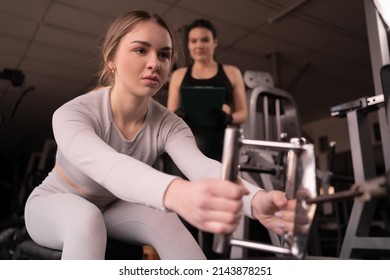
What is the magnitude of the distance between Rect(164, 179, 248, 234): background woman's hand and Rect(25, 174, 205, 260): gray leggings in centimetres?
22

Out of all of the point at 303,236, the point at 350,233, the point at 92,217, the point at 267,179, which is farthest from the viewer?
the point at 267,179

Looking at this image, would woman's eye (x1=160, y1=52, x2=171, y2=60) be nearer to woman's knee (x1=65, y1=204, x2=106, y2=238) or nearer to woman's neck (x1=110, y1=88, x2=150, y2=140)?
woman's neck (x1=110, y1=88, x2=150, y2=140)

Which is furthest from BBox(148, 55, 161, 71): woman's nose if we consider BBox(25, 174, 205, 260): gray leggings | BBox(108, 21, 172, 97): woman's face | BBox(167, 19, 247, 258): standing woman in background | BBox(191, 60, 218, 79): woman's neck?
BBox(191, 60, 218, 79): woman's neck

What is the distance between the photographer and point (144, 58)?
1.94 ft

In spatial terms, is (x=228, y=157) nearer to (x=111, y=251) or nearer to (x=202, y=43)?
(x=111, y=251)

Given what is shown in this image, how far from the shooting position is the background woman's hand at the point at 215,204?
347 mm

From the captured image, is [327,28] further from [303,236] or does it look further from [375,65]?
[303,236]

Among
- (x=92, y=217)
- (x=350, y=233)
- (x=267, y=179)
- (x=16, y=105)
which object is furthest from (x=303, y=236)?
(x=267, y=179)

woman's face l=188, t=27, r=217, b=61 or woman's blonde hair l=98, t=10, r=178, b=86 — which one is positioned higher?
woman's face l=188, t=27, r=217, b=61

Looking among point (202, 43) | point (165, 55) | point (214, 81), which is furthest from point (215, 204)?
point (202, 43)

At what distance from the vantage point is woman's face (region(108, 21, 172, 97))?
592 millimetres

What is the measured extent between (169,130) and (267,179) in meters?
0.94

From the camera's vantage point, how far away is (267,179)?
1.52 metres

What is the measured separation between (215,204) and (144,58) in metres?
0.33
